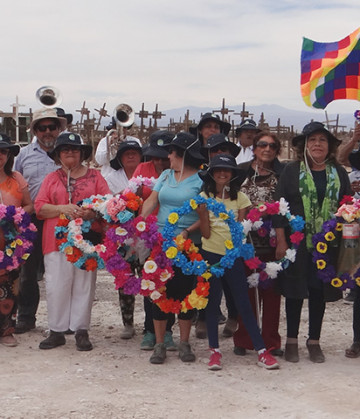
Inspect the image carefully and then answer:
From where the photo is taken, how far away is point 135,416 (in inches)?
201

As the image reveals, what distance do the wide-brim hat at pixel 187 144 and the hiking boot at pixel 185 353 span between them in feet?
6.23

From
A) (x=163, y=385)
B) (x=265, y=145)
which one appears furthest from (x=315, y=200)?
(x=163, y=385)

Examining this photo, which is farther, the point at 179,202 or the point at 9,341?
the point at 9,341

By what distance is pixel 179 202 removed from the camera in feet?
21.2

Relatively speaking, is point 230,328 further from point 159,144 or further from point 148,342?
point 159,144

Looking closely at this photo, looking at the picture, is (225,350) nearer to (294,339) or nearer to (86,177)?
(294,339)

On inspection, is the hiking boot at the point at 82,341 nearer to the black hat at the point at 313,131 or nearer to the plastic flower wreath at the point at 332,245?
the plastic flower wreath at the point at 332,245

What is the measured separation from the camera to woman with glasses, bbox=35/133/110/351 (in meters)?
6.88

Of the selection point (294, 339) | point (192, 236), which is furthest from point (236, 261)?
point (294, 339)

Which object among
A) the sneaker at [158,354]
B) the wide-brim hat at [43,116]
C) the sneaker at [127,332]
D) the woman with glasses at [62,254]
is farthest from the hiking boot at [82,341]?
the wide-brim hat at [43,116]

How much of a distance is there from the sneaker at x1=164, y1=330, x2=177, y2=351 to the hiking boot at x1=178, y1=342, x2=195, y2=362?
24cm

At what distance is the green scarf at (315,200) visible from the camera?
252 inches

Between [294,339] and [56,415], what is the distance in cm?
262

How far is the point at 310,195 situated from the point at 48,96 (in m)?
4.24
